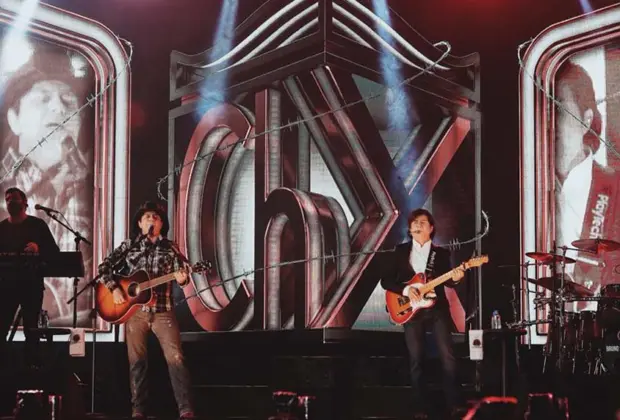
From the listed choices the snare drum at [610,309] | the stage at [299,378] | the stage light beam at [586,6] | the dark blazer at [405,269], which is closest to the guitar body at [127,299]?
the stage at [299,378]

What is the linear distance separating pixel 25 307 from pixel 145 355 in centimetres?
142

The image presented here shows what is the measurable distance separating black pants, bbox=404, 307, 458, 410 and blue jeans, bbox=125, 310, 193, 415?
1.81m

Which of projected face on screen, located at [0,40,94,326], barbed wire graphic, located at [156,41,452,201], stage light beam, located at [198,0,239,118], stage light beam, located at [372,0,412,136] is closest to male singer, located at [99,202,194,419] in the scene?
barbed wire graphic, located at [156,41,452,201]

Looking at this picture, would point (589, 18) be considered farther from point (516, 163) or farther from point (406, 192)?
point (406, 192)

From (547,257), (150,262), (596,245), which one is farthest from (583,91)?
(150,262)

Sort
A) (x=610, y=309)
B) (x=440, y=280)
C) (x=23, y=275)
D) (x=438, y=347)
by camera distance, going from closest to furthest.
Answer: (x=438, y=347) → (x=440, y=280) → (x=23, y=275) → (x=610, y=309)

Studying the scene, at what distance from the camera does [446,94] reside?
1066 cm

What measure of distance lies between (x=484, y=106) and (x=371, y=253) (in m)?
2.12

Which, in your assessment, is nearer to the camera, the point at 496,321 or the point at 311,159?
the point at 496,321

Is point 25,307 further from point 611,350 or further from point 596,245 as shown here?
point 611,350

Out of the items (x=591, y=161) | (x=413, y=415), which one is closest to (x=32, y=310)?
(x=413, y=415)

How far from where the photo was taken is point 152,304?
767 cm

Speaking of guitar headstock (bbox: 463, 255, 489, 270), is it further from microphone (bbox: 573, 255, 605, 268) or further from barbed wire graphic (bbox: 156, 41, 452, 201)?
barbed wire graphic (bbox: 156, 41, 452, 201)

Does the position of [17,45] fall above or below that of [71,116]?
above
